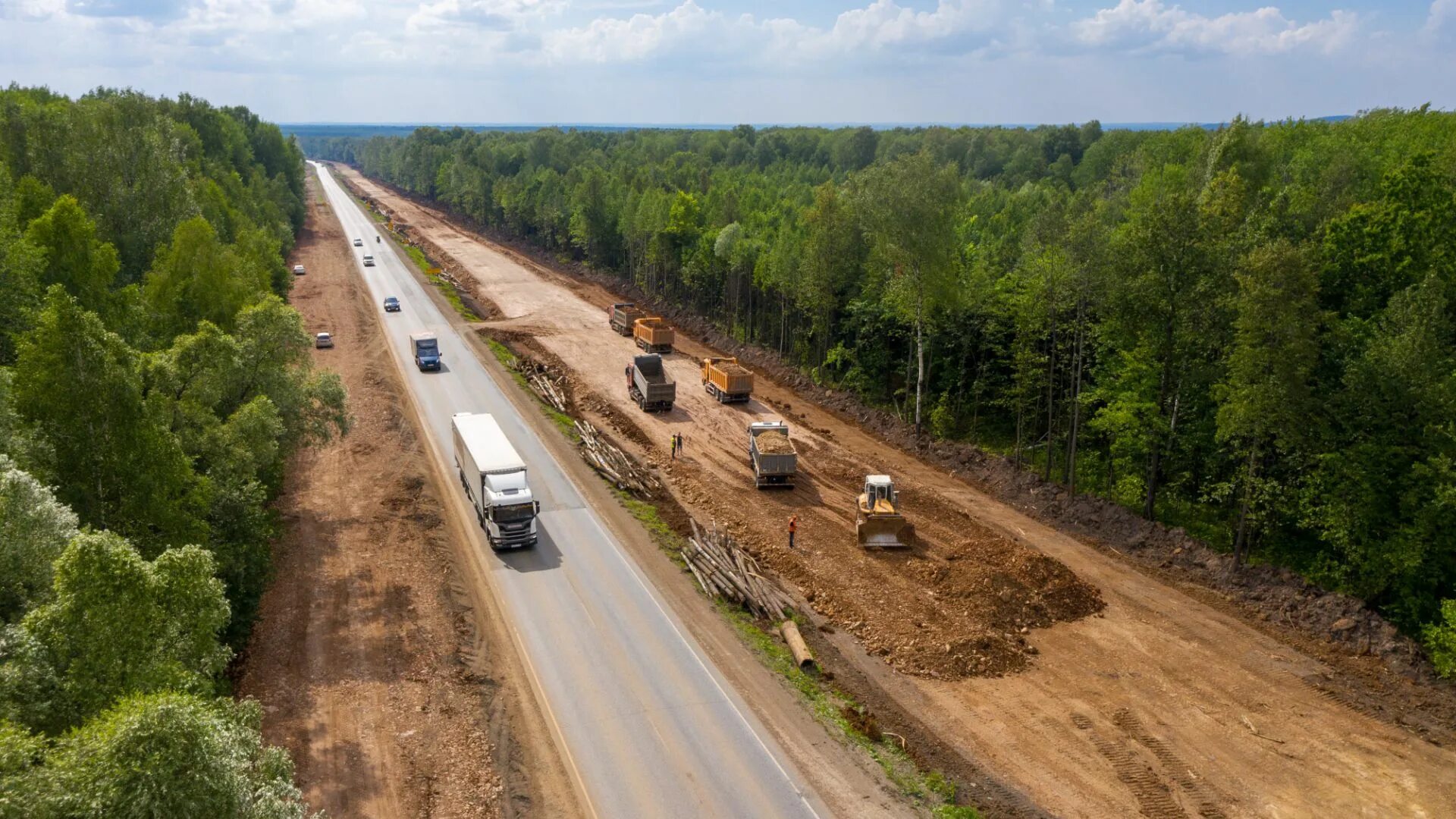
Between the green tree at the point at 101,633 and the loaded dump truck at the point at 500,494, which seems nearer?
the green tree at the point at 101,633

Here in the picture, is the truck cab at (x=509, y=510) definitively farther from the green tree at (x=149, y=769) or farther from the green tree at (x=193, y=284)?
the green tree at (x=149, y=769)

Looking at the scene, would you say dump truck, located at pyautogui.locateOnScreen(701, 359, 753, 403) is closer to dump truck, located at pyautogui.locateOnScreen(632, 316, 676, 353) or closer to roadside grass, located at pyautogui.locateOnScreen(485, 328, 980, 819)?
dump truck, located at pyautogui.locateOnScreen(632, 316, 676, 353)

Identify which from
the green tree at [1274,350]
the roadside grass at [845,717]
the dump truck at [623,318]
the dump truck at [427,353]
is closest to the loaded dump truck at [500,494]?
the roadside grass at [845,717]

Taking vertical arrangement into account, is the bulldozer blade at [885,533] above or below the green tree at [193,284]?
below

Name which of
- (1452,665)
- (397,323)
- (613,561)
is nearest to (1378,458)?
(1452,665)

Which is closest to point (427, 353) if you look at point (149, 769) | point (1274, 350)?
point (1274, 350)

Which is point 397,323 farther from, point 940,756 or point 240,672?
point 940,756

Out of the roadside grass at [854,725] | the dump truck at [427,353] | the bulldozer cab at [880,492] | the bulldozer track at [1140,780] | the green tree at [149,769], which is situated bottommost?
the bulldozer track at [1140,780]
